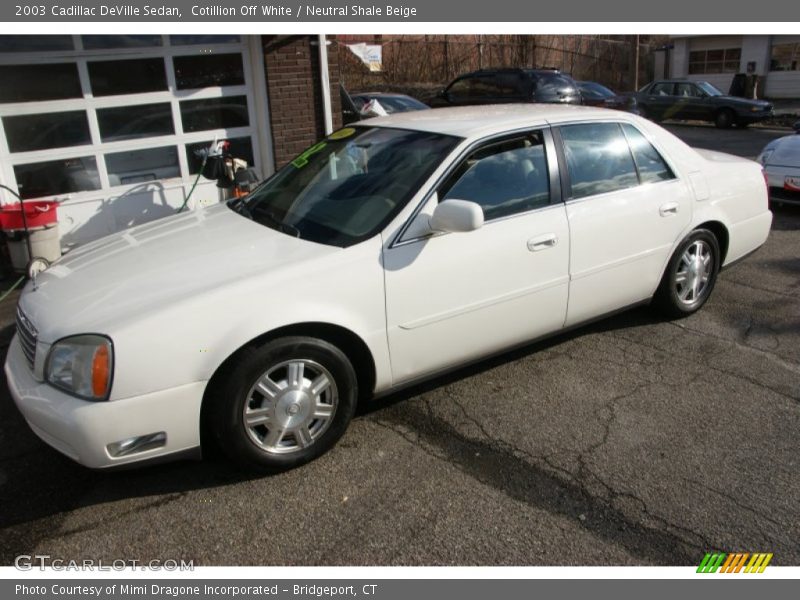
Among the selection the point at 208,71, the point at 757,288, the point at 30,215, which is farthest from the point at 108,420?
the point at 208,71

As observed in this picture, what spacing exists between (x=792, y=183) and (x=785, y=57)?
2591 centimetres

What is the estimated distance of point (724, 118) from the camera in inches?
768

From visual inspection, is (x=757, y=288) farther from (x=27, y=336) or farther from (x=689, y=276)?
(x=27, y=336)

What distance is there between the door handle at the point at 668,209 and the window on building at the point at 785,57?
96.8 feet

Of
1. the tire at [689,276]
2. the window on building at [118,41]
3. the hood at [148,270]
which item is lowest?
the tire at [689,276]

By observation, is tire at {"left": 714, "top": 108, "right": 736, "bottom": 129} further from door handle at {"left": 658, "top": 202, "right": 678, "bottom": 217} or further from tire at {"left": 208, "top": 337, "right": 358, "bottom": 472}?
tire at {"left": 208, "top": 337, "right": 358, "bottom": 472}

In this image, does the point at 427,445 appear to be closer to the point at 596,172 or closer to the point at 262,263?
the point at 262,263

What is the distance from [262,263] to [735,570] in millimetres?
2445

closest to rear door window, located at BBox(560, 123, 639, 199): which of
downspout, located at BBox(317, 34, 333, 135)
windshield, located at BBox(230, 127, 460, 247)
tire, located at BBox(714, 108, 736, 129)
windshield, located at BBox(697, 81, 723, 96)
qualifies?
windshield, located at BBox(230, 127, 460, 247)

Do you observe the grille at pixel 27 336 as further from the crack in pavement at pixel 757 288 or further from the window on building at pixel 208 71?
the crack in pavement at pixel 757 288

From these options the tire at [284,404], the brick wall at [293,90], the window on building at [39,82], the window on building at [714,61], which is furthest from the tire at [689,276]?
the window on building at [714,61]

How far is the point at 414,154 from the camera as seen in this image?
12.4 ft

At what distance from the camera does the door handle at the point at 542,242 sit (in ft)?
12.4

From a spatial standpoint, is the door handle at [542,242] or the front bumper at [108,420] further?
the door handle at [542,242]
